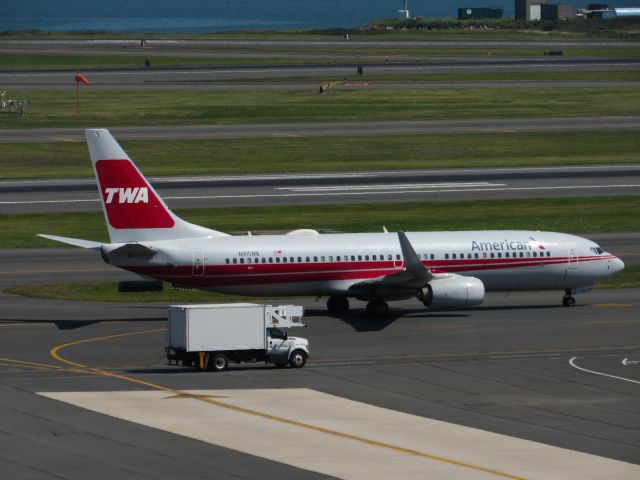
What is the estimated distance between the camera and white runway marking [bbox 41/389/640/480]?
37.3 meters

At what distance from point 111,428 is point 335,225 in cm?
4863

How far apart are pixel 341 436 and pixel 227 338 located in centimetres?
1151

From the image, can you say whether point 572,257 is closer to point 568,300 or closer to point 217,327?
point 568,300

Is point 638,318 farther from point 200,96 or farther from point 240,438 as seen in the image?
point 200,96

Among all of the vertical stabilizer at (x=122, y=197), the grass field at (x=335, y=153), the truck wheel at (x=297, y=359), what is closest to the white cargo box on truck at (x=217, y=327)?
the truck wheel at (x=297, y=359)

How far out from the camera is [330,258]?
211 feet

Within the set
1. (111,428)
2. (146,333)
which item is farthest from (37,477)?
(146,333)

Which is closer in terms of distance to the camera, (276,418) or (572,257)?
(276,418)

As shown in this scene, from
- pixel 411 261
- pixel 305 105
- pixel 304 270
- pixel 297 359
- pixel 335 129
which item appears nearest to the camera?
pixel 297 359

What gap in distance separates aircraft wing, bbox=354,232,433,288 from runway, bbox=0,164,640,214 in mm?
35784

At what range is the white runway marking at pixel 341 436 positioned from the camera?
122ft

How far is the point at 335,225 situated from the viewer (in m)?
89.2

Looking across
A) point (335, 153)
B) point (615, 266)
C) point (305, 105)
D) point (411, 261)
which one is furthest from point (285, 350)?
point (305, 105)

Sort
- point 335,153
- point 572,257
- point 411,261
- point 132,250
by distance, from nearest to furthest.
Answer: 1. point 132,250
2. point 411,261
3. point 572,257
4. point 335,153
